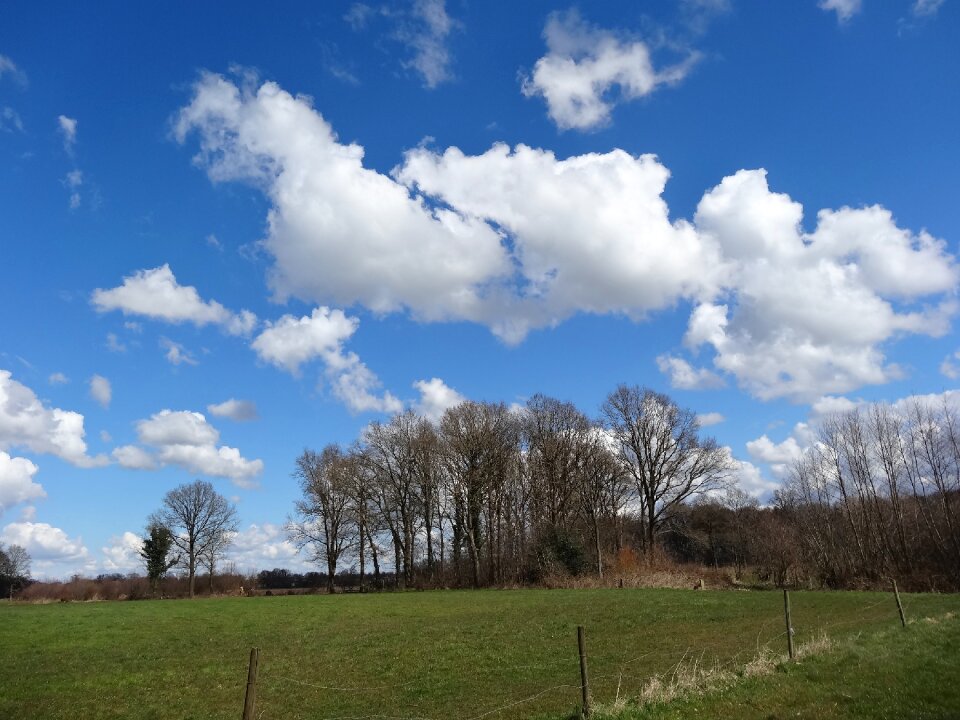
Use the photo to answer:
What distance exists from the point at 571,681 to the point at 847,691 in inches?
235

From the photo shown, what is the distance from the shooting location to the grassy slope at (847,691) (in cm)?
948

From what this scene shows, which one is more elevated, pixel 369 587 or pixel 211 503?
pixel 211 503

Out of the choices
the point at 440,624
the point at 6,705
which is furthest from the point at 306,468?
the point at 6,705

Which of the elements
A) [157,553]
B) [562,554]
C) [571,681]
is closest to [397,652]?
[571,681]

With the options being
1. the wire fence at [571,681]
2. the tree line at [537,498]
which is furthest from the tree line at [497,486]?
the wire fence at [571,681]

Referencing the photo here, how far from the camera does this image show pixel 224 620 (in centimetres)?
3120

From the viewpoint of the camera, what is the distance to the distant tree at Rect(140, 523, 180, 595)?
211 ft

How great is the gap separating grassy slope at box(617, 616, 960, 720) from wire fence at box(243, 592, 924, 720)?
0.75 m

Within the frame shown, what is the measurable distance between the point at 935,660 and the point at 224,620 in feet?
95.7

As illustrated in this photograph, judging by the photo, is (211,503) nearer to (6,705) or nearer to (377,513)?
(377,513)

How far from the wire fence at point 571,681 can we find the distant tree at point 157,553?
5244 centimetres

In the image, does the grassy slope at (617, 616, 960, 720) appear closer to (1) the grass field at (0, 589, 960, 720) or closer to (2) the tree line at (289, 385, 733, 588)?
(1) the grass field at (0, 589, 960, 720)

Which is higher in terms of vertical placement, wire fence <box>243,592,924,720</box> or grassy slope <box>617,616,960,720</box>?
grassy slope <box>617,616,960,720</box>

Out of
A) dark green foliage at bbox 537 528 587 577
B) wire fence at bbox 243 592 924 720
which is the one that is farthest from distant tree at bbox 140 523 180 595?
wire fence at bbox 243 592 924 720
